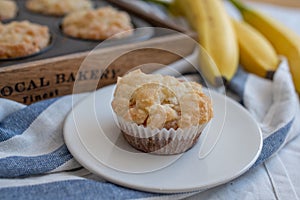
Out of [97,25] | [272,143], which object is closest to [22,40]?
[97,25]

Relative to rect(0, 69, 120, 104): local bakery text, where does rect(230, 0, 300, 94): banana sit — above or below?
above

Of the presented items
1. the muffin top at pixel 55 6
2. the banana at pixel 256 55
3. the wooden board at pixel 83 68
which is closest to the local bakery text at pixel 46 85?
the wooden board at pixel 83 68

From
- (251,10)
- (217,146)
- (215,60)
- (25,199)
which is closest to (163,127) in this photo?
(217,146)

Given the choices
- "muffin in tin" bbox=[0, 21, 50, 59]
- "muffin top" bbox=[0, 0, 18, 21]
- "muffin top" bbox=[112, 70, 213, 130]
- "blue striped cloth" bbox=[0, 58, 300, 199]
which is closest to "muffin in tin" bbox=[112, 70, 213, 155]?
"muffin top" bbox=[112, 70, 213, 130]

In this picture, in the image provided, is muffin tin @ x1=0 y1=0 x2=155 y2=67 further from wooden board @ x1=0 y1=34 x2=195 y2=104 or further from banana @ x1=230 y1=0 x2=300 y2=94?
banana @ x1=230 y1=0 x2=300 y2=94

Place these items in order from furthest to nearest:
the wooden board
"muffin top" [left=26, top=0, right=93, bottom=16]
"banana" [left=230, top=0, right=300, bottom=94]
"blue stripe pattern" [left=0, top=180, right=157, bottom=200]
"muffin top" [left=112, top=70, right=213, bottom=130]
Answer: "muffin top" [left=26, top=0, right=93, bottom=16] < "banana" [left=230, top=0, right=300, bottom=94] < the wooden board < "muffin top" [left=112, top=70, right=213, bottom=130] < "blue stripe pattern" [left=0, top=180, right=157, bottom=200]

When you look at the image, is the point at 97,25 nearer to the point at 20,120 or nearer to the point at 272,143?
the point at 20,120
